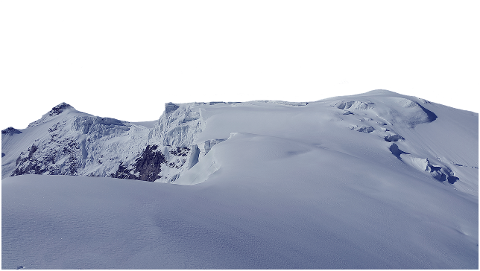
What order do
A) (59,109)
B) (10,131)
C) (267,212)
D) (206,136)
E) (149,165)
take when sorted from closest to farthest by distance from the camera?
(267,212)
(206,136)
(149,165)
(59,109)
(10,131)

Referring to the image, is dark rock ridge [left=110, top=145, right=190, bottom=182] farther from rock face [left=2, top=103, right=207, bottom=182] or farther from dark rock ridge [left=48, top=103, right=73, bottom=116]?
dark rock ridge [left=48, top=103, right=73, bottom=116]

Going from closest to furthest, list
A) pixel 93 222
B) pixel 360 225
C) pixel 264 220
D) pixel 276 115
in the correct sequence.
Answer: pixel 93 222
pixel 264 220
pixel 360 225
pixel 276 115

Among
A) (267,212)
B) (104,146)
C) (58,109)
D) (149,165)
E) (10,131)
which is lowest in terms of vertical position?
(149,165)

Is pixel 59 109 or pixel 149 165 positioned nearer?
pixel 149 165

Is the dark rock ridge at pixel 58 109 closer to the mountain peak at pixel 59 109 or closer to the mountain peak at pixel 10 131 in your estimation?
the mountain peak at pixel 59 109

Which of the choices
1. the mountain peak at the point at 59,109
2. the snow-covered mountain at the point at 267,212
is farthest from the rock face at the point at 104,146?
the snow-covered mountain at the point at 267,212

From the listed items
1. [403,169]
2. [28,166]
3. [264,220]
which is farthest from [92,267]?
[28,166]

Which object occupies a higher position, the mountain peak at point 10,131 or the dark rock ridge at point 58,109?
the dark rock ridge at point 58,109

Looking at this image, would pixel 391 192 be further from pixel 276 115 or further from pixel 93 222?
pixel 276 115

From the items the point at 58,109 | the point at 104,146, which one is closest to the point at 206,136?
the point at 104,146

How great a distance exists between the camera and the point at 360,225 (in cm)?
892

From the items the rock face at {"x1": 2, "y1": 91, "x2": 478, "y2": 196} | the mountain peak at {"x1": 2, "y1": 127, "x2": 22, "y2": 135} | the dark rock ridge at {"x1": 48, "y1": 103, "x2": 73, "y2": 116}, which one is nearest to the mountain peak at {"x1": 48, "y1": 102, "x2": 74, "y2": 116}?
the dark rock ridge at {"x1": 48, "y1": 103, "x2": 73, "y2": 116}

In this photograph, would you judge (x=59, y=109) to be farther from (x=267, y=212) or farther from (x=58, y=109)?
(x=267, y=212)

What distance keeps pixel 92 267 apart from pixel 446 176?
1750cm
